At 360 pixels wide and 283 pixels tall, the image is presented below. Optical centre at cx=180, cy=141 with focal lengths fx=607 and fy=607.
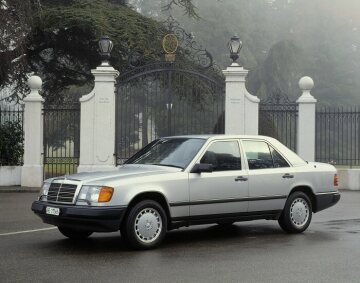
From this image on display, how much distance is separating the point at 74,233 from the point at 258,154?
10.3ft

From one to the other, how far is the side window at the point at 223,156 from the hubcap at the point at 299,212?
1293 millimetres

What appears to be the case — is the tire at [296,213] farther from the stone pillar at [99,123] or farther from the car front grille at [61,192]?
the stone pillar at [99,123]

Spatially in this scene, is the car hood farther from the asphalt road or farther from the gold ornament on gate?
the gold ornament on gate

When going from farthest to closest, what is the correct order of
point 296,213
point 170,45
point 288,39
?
point 288,39 < point 170,45 < point 296,213

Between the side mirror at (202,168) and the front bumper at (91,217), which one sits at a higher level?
the side mirror at (202,168)

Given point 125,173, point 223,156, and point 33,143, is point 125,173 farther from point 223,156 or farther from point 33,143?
point 33,143

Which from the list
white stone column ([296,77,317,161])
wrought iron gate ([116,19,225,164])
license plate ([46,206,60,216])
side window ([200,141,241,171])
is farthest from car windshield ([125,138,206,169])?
white stone column ([296,77,317,161])

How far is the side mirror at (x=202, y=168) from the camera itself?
8656mm

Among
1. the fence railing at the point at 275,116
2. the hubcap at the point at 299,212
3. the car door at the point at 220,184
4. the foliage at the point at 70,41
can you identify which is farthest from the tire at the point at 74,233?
the foliage at the point at 70,41

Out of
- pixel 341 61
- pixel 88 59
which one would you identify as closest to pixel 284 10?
pixel 341 61

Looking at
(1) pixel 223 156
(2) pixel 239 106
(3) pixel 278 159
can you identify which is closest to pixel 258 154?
(3) pixel 278 159

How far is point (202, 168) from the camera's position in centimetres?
866

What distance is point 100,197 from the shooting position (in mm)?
8055

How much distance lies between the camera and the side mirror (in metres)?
8.66
